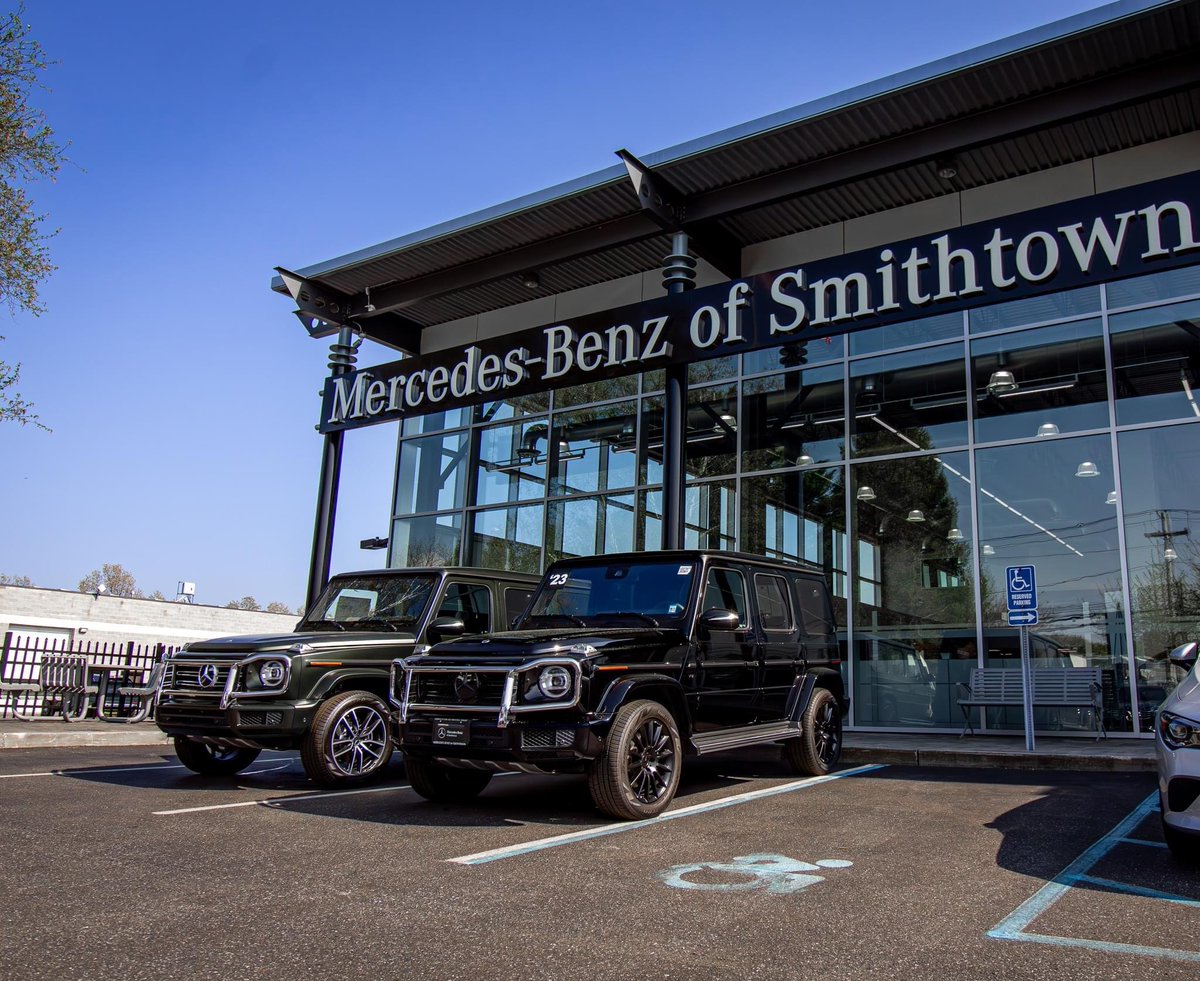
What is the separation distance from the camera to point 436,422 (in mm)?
21422

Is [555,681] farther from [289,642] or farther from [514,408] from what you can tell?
[514,408]

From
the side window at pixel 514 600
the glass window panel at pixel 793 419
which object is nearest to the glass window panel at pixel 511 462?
the glass window panel at pixel 793 419

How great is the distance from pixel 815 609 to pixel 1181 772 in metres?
4.75

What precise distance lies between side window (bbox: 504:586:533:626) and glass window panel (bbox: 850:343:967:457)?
7453 millimetres

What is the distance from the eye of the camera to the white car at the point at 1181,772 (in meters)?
4.84

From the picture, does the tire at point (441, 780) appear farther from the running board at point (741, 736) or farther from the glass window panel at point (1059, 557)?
the glass window panel at point (1059, 557)

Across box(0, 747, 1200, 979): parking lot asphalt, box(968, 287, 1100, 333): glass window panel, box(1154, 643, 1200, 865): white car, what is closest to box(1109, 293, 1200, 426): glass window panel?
box(968, 287, 1100, 333): glass window panel

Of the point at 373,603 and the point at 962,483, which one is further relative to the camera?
the point at 962,483

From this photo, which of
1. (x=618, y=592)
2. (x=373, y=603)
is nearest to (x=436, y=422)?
(x=373, y=603)

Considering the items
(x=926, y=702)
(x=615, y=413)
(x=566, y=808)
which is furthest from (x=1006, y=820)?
(x=615, y=413)

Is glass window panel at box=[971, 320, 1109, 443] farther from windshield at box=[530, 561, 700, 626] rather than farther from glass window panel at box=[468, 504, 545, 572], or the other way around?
glass window panel at box=[468, 504, 545, 572]

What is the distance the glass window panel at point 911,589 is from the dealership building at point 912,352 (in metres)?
0.04

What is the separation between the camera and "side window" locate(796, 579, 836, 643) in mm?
9297

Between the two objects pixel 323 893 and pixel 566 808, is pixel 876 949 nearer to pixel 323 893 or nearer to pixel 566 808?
pixel 323 893
